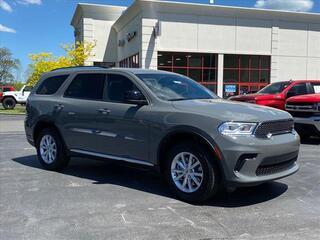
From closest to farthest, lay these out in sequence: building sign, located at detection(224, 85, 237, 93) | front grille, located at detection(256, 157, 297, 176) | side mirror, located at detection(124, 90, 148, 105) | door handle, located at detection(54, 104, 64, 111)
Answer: front grille, located at detection(256, 157, 297, 176)
side mirror, located at detection(124, 90, 148, 105)
door handle, located at detection(54, 104, 64, 111)
building sign, located at detection(224, 85, 237, 93)

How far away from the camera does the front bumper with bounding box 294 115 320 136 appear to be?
11414mm

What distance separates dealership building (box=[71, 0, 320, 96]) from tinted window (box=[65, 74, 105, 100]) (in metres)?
23.3

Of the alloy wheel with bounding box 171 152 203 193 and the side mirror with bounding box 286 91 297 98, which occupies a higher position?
the side mirror with bounding box 286 91 297 98

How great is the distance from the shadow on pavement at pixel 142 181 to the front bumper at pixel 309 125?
512cm

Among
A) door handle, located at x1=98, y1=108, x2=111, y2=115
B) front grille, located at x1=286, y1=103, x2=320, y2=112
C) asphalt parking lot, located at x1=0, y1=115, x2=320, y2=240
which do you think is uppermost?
door handle, located at x1=98, y1=108, x2=111, y2=115

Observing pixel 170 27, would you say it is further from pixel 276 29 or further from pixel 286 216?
pixel 286 216

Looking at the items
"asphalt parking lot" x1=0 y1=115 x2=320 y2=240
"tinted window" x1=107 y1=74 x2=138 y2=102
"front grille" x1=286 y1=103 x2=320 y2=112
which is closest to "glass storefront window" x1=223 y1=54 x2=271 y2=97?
"front grille" x1=286 y1=103 x2=320 y2=112

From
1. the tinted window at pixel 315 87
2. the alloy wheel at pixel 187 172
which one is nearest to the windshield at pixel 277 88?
the tinted window at pixel 315 87

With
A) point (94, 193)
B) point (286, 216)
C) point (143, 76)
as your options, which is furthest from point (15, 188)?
point (286, 216)

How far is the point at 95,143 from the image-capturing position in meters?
7.06

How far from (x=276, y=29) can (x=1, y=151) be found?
26.8m

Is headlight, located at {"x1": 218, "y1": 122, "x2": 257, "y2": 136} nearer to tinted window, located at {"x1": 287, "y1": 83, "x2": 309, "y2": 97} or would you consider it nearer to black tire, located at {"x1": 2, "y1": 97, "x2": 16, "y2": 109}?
tinted window, located at {"x1": 287, "y1": 83, "x2": 309, "y2": 97}

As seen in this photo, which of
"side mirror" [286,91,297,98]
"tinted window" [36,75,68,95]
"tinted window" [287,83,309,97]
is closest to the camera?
"tinted window" [36,75,68,95]

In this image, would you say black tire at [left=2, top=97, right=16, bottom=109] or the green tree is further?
the green tree
